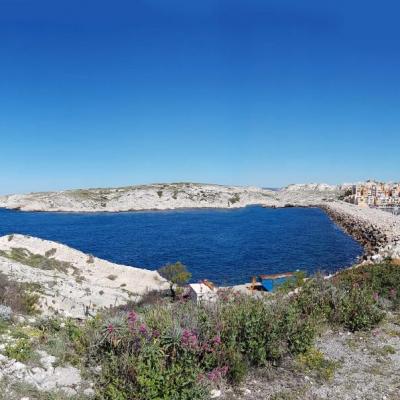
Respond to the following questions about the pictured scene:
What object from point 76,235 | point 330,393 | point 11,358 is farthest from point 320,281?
point 76,235

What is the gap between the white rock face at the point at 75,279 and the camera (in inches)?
823

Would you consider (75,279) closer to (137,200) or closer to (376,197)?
(137,200)

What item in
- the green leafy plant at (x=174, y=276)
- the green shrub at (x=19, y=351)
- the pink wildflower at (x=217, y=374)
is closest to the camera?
the pink wildflower at (x=217, y=374)

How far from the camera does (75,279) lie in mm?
30219

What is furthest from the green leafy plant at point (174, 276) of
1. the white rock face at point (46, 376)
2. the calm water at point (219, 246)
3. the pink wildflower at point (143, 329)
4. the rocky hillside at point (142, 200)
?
the rocky hillside at point (142, 200)

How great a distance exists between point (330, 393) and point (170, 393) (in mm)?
3432

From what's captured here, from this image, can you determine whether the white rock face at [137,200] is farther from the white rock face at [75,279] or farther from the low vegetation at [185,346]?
the low vegetation at [185,346]

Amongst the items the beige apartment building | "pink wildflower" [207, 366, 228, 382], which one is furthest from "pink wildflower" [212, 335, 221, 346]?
the beige apartment building

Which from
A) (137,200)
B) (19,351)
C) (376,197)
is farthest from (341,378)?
(376,197)

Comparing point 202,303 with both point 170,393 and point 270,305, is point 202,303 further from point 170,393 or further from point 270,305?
point 170,393

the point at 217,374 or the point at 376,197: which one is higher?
the point at 376,197

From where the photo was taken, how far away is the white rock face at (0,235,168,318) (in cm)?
2091

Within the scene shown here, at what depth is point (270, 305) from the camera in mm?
10062

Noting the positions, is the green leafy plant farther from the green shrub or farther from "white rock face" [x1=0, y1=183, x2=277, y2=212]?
"white rock face" [x1=0, y1=183, x2=277, y2=212]
